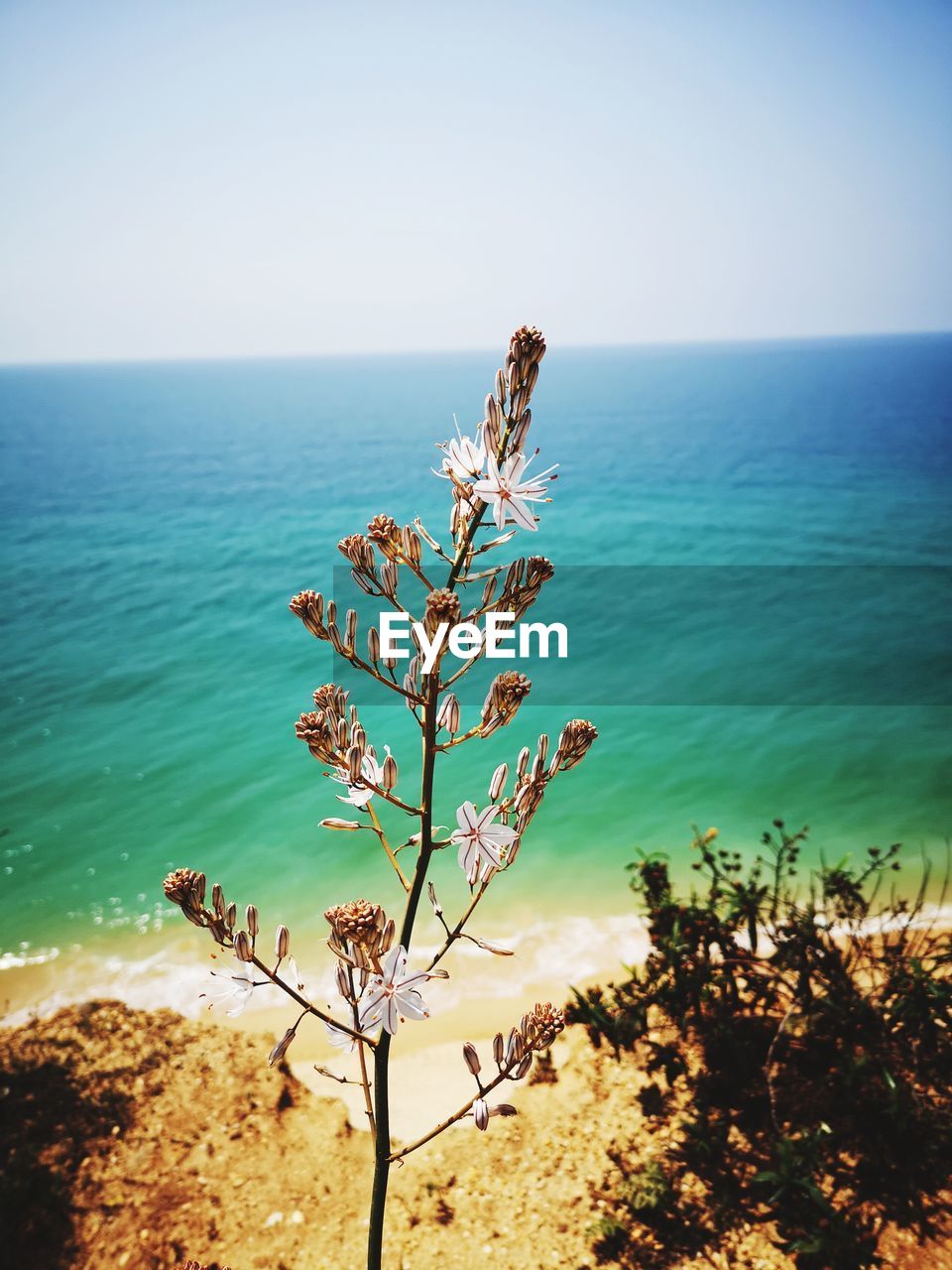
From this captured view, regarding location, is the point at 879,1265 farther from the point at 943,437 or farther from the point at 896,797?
the point at 943,437

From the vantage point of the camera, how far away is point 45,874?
32.7 feet

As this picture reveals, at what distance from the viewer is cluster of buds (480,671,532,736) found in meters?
1.88

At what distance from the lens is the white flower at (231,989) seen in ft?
5.79

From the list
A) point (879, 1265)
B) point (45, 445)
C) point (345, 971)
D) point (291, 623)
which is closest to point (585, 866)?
point (879, 1265)

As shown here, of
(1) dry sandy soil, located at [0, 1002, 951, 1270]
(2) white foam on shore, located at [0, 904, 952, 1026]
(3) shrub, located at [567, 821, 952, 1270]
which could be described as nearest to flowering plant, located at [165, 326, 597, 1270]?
(1) dry sandy soil, located at [0, 1002, 951, 1270]

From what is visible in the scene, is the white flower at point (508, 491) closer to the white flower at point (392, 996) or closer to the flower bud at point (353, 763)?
the flower bud at point (353, 763)

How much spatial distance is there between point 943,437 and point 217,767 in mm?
51267

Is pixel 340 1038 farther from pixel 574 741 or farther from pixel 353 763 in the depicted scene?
pixel 574 741

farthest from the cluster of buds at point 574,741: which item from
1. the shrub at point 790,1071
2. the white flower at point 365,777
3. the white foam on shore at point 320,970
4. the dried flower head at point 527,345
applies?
the white foam on shore at point 320,970

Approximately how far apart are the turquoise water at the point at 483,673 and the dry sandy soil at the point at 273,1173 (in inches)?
129

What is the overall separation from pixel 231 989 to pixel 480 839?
70 cm

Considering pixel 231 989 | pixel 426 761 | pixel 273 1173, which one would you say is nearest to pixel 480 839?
pixel 426 761

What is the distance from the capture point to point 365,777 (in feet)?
6.43

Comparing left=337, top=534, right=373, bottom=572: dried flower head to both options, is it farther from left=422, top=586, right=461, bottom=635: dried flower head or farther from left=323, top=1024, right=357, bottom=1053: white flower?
left=323, top=1024, right=357, bottom=1053: white flower
